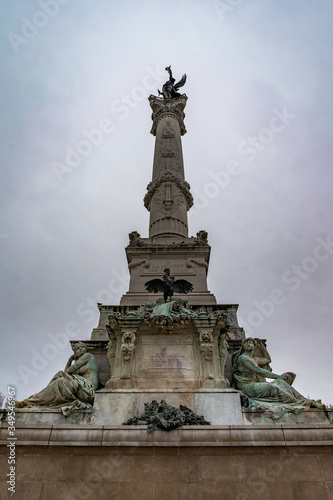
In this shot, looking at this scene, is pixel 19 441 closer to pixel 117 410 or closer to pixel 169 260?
pixel 117 410

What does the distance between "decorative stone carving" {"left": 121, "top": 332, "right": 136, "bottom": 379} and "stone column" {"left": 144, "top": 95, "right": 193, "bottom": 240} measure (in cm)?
880

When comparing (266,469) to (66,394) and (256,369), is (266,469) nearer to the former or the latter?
(256,369)

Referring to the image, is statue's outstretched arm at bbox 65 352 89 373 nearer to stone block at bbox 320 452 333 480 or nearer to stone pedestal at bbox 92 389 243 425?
stone pedestal at bbox 92 389 243 425

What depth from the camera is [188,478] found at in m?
9.21

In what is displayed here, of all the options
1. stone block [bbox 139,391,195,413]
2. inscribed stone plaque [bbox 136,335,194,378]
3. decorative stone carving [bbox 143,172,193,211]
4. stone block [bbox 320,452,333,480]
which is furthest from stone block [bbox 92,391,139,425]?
decorative stone carving [bbox 143,172,193,211]

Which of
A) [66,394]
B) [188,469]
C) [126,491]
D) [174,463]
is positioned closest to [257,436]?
[188,469]

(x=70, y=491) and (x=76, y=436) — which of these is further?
A: (x=76, y=436)

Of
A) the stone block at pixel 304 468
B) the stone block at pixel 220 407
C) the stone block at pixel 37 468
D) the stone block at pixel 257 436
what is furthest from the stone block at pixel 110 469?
the stone block at pixel 304 468

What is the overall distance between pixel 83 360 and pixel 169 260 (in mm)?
7620

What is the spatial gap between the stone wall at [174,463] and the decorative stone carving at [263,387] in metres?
0.79

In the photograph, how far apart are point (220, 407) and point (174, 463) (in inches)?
77.6

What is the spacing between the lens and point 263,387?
1126cm

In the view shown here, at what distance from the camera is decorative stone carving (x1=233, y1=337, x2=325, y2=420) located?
34.8 ft

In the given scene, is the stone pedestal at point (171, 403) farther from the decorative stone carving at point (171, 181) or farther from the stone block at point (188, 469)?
the decorative stone carving at point (171, 181)
